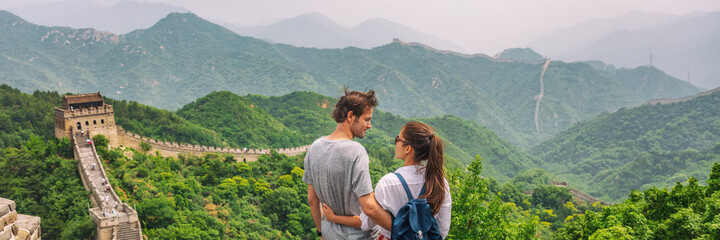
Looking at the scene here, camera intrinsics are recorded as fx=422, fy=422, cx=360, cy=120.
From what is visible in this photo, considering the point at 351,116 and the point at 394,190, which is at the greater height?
the point at 351,116

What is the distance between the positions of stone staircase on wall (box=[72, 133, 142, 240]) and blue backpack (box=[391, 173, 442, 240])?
1868 cm

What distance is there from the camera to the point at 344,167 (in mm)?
4246

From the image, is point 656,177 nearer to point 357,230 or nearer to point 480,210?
point 480,210

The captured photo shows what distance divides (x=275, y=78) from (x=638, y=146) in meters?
122

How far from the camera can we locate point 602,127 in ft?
351

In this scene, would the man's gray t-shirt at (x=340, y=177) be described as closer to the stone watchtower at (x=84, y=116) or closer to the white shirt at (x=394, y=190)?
the white shirt at (x=394, y=190)

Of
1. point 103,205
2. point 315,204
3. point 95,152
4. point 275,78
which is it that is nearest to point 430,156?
point 315,204

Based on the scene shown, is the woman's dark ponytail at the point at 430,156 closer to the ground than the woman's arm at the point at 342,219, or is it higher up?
higher up

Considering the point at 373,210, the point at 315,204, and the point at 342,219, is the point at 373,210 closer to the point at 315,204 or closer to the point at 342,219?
the point at 342,219

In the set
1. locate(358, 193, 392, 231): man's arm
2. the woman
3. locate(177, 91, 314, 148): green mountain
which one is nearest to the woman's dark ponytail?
the woman

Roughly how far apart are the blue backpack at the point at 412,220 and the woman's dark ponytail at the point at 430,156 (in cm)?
15

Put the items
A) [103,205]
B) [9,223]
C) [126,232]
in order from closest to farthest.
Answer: [9,223], [126,232], [103,205]

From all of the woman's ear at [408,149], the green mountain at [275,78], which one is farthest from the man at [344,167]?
the green mountain at [275,78]

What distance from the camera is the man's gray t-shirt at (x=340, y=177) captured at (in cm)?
420
